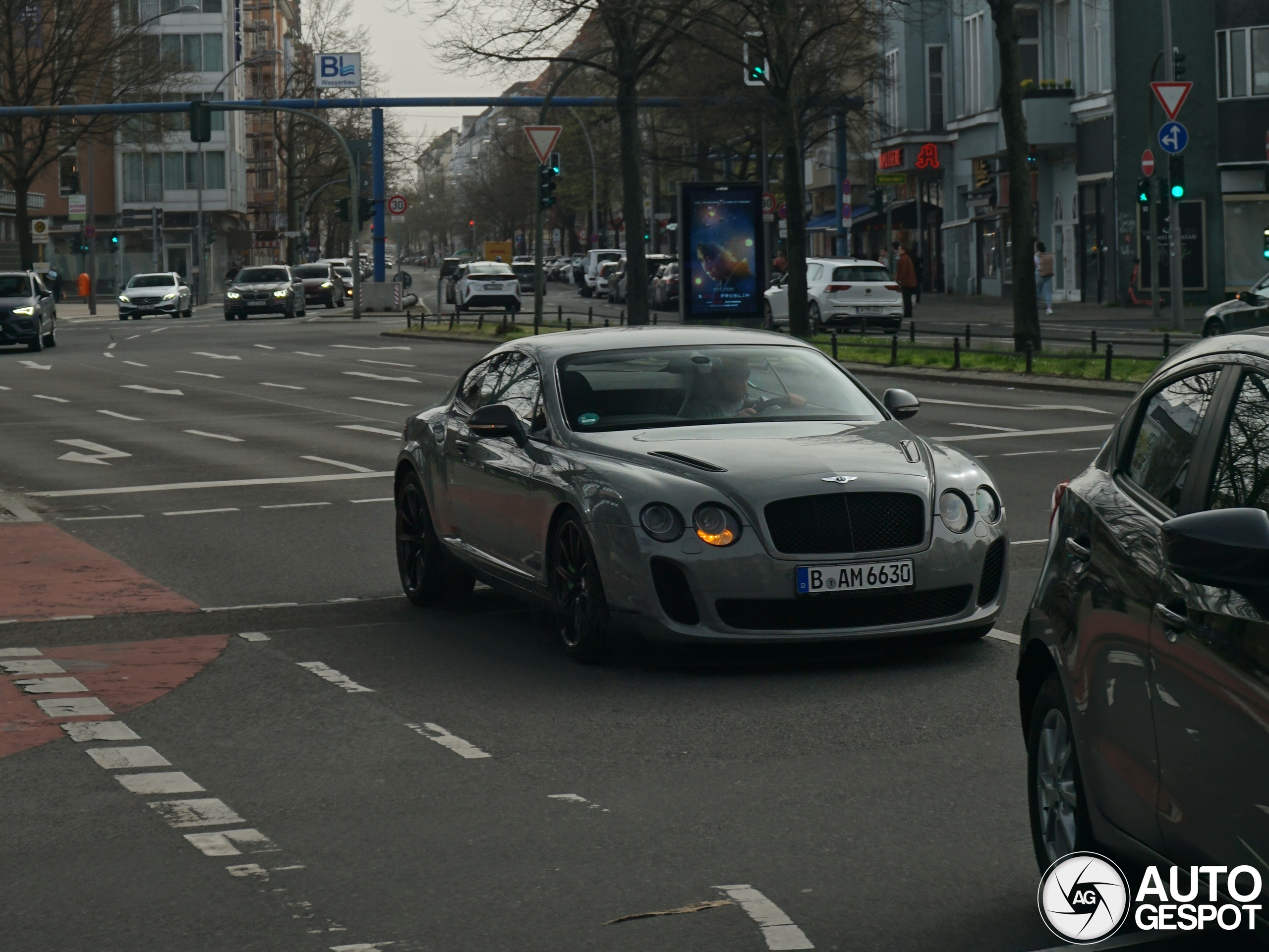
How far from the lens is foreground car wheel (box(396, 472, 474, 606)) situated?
412 inches

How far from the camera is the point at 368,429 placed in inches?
888

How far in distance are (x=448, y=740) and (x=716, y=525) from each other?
1.53 metres

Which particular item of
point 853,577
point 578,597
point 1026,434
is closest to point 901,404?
point 853,577

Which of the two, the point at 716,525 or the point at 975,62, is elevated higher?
the point at 975,62

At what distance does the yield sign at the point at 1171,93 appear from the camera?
29891mm

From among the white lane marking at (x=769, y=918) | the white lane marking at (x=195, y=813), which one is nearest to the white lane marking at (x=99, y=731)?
the white lane marking at (x=195, y=813)

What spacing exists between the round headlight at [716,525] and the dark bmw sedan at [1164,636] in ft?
9.35

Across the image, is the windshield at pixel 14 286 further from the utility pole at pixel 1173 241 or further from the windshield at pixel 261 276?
the utility pole at pixel 1173 241

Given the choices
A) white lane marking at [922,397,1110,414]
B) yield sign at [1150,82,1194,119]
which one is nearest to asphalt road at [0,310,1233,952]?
white lane marking at [922,397,1110,414]

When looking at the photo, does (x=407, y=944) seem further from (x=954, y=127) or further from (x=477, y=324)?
(x=954, y=127)

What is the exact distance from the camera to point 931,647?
8.80 meters

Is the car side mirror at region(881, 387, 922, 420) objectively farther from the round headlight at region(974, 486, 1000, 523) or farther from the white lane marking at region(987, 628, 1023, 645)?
the white lane marking at region(987, 628, 1023, 645)

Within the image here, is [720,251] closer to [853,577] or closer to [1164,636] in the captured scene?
[853,577]

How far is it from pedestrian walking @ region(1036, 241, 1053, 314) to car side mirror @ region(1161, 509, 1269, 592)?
43.3 meters
